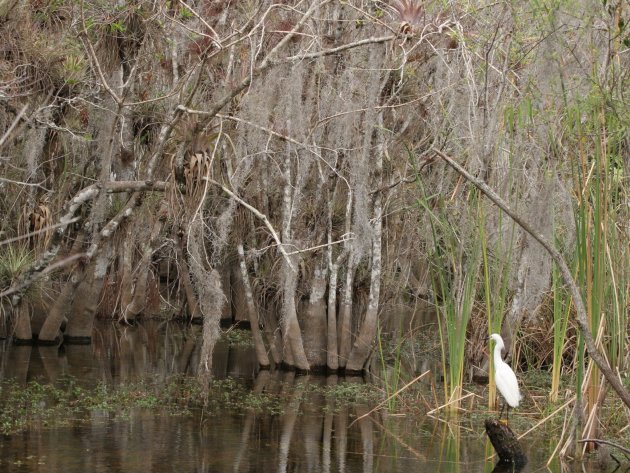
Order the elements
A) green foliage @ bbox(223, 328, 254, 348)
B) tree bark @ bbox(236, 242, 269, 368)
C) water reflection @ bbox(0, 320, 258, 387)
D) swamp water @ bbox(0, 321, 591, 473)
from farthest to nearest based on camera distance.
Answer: green foliage @ bbox(223, 328, 254, 348), tree bark @ bbox(236, 242, 269, 368), water reflection @ bbox(0, 320, 258, 387), swamp water @ bbox(0, 321, 591, 473)

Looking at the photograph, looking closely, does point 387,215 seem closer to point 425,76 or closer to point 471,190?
point 425,76

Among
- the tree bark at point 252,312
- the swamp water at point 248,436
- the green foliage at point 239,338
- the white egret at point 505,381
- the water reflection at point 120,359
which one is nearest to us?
the swamp water at point 248,436

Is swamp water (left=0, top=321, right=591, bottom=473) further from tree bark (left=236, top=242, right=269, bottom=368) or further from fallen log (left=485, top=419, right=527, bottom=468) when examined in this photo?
tree bark (left=236, top=242, right=269, bottom=368)

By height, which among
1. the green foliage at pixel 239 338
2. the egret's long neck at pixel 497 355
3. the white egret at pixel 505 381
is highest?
the green foliage at pixel 239 338

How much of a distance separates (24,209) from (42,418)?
479 cm

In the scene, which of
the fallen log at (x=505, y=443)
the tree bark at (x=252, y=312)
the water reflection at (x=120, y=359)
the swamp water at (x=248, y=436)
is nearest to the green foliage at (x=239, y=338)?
the water reflection at (x=120, y=359)

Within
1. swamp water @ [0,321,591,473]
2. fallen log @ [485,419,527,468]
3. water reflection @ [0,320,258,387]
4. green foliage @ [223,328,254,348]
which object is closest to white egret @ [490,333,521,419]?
swamp water @ [0,321,591,473]

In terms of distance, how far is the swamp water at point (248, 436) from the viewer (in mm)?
7719

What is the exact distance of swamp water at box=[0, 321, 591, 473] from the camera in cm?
772

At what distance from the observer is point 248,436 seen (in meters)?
8.83

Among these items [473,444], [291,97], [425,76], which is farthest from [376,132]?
[473,444]

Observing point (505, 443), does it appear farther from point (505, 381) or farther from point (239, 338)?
point (239, 338)

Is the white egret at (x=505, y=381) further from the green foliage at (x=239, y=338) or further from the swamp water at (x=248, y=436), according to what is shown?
the green foliage at (x=239, y=338)

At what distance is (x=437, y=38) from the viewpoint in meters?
11.2
